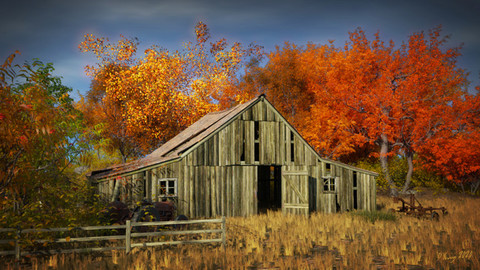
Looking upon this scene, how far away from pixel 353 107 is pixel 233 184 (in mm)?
17382

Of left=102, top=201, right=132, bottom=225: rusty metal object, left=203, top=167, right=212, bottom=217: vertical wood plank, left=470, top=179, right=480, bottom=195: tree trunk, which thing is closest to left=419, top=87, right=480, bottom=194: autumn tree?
left=470, top=179, right=480, bottom=195: tree trunk

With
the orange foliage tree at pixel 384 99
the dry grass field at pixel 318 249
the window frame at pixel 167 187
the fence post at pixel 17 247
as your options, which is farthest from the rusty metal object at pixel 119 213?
the orange foliage tree at pixel 384 99

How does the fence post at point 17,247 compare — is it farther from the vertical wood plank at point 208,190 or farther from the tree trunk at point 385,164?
the tree trunk at point 385,164

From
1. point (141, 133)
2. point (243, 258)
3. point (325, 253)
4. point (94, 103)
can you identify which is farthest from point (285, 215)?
point (94, 103)

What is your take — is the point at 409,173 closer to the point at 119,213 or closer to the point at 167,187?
the point at 167,187

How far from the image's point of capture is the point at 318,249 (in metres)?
13.4

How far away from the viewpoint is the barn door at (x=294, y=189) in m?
21.0

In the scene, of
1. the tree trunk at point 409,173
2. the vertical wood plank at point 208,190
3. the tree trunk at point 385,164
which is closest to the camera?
the vertical wood plank at point 208,190

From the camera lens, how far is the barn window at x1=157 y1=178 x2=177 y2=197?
19156 millimetres

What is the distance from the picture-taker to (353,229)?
16.6 meters

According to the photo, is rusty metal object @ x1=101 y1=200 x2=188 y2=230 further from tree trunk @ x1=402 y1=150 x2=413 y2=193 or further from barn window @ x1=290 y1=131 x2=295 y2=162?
tree trunk @ x1=402 y1=150 x2=413 y2=193

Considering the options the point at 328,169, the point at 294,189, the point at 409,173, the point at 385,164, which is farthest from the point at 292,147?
the point at 409,173

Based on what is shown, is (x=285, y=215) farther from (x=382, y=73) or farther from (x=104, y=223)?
(x=382, y=73)

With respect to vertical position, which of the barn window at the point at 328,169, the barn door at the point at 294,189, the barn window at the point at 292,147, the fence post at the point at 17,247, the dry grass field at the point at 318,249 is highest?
the barn window at the point at 292,147
